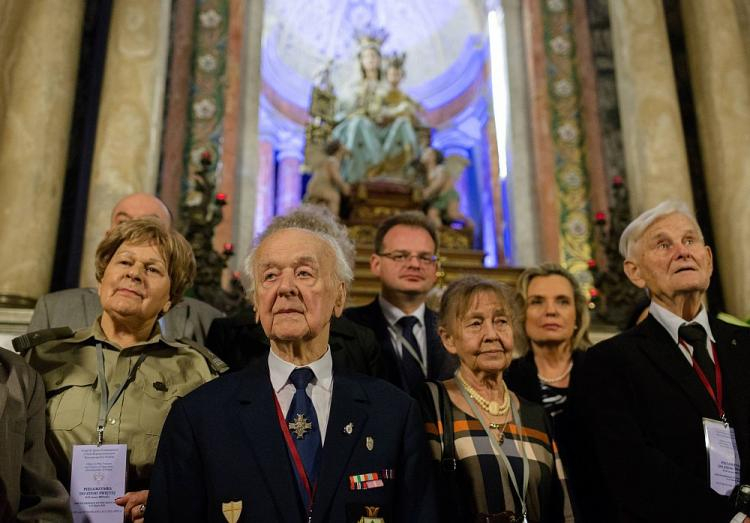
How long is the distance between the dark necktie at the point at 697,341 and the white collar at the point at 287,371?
3.74 feet

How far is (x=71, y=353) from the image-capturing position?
1.90 metres

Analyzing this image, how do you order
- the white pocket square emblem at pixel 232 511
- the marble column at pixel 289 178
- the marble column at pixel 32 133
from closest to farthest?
1. the white pocket square emblem at pixel 232 511
2. the marble column at pixel 32 133
3. the marble column at pixel 289 178

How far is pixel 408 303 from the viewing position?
8.66 feet

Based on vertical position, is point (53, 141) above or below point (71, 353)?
above

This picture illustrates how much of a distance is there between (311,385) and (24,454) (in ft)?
2.27

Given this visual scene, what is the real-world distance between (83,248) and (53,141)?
81 cm

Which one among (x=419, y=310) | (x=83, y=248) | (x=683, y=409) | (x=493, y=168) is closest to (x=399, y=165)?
(x=493, y=168)

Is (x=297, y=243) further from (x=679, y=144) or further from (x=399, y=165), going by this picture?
(x=399, y=165)

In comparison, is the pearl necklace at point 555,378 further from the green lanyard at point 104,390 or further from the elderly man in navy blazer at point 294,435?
the green lanyard at point 104,390

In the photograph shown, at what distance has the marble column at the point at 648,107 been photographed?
5.89 m

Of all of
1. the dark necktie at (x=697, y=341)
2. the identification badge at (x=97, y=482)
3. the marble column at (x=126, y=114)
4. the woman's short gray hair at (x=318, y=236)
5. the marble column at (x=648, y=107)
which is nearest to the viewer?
the identification badge at (x=97, y=482)

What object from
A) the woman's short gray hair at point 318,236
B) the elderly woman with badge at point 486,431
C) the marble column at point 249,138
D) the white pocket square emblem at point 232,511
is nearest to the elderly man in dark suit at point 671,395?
the elderly woman with badge at point 486,431

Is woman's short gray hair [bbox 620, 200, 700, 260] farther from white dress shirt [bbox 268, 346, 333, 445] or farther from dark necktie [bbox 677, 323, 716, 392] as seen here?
white dress shirt [bbox 268, 346, 333, 445]

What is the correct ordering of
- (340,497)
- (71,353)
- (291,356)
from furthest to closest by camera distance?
(71,353), (291,356), (340,497)
